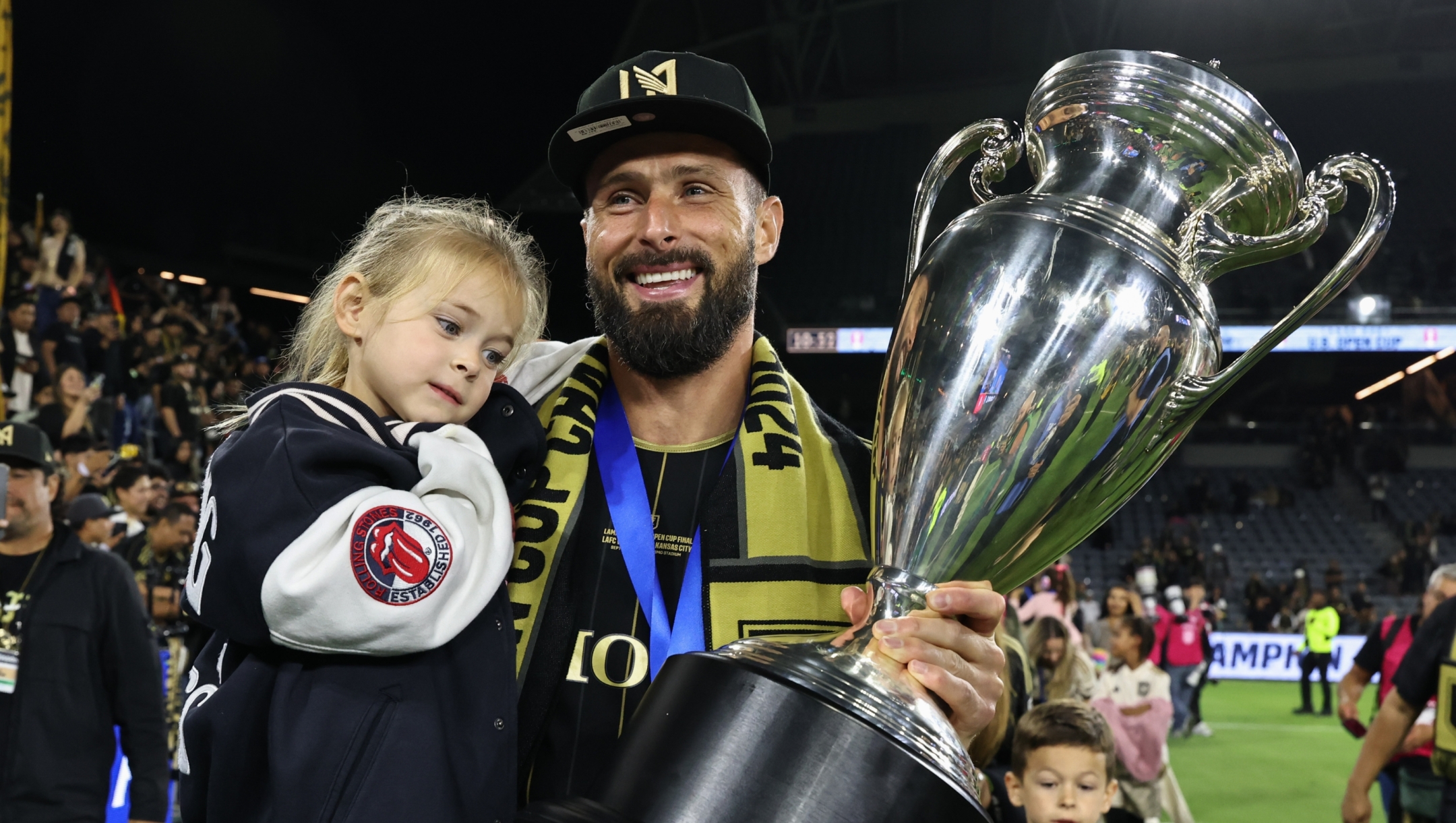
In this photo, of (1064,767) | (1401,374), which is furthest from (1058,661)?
(1401,374)

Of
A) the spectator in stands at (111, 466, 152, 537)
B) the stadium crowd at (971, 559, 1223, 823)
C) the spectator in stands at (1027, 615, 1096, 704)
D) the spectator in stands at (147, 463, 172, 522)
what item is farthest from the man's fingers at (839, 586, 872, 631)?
the spectator in stands at (147, 463, 172, 522)

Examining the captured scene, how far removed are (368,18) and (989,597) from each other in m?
15.0

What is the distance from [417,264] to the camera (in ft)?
4.67

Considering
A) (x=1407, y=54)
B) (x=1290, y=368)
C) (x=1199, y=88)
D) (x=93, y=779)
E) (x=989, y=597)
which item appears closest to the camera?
(x=989, y=597)

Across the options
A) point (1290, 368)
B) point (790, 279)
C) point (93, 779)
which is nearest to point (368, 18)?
point (790, 279)

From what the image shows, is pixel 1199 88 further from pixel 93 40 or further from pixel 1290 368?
pixel 1290 368

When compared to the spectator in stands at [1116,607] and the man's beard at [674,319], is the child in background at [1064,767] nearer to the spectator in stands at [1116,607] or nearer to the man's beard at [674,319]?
the man's beard at [674,319]

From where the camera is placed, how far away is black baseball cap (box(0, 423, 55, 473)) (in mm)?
3697

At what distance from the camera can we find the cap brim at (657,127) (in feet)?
4.75

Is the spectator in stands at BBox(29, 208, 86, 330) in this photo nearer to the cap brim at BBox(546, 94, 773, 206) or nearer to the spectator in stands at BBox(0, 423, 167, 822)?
the spectator in stands at BBox(0, 423, 167, 822)

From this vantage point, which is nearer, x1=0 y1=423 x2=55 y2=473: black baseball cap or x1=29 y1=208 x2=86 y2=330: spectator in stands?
x1=0 y1=423 x2=55 y2=473: black baseball cap

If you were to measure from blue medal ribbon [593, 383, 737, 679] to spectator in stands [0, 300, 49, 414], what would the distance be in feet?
26.1

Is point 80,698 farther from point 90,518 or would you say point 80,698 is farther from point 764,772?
point 764,772

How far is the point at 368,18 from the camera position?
14461mm
